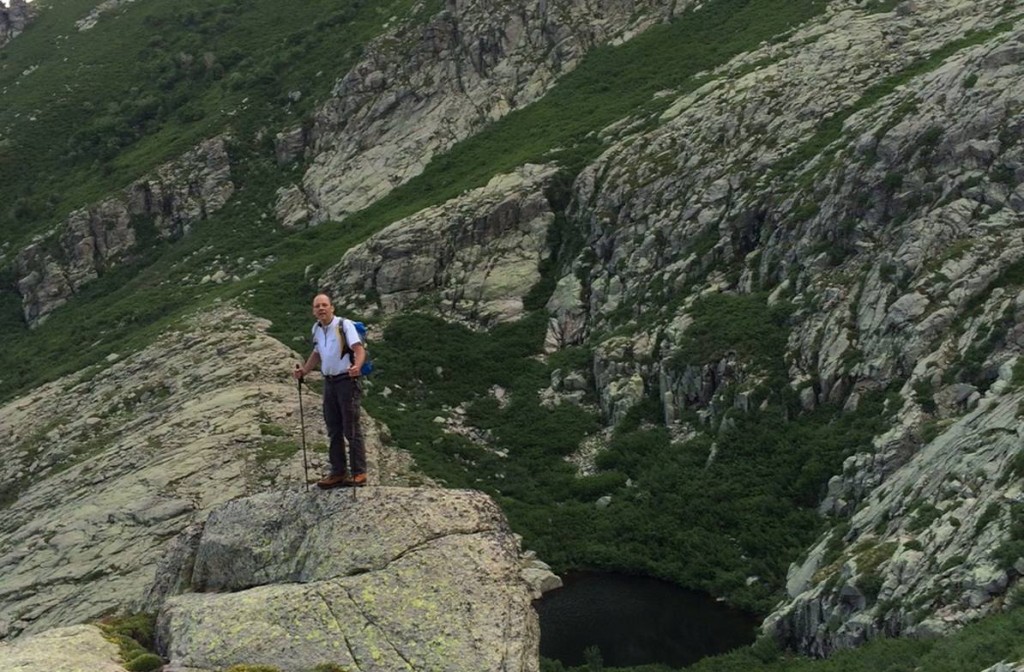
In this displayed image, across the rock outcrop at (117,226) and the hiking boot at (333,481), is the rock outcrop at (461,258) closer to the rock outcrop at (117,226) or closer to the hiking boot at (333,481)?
the rock outcrop at (117,226)

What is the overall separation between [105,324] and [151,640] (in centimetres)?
5870

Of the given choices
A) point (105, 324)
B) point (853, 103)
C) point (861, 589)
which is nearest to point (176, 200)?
point (105, 324)

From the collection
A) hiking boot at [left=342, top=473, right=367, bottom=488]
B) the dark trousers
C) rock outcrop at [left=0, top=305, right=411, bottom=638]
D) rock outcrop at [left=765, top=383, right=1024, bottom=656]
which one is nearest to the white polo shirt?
the dark trousers

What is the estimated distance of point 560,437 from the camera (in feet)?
167

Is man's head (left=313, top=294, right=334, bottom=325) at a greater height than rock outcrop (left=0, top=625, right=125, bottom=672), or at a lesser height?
greater

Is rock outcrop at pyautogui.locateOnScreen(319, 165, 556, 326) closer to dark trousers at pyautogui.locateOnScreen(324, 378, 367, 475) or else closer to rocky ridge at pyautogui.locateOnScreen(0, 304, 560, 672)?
rocky ridge at pyautogui.locateOnScreen(0, 304, 560, 672)

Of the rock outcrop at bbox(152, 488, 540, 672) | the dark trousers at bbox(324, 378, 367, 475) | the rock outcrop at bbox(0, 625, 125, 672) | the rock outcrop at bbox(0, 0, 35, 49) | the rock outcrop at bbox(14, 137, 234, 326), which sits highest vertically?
the rock outcrop at bbox(0, 0, 35, 49)

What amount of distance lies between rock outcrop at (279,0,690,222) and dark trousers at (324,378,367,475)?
64967 mm

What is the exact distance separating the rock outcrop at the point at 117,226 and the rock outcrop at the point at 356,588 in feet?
234

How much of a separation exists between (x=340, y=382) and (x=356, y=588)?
3976mm

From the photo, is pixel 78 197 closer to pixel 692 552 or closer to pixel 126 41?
pixel 126 41

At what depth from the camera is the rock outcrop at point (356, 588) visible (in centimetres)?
1470

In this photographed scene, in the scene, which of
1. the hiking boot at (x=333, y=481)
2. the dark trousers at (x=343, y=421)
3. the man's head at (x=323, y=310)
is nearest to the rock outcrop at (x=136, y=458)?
the hiking boot at (x=333, y=481)

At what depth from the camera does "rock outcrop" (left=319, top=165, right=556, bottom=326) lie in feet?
206
